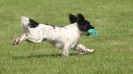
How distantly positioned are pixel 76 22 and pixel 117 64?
1975 mm

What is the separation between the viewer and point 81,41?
53.4 feet

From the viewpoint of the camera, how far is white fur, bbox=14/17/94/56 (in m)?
12.3

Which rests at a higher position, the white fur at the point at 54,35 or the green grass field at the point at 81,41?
the white fur at the point at 54,35

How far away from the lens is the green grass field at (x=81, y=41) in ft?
36.5

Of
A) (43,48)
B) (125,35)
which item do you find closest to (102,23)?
(125,35)

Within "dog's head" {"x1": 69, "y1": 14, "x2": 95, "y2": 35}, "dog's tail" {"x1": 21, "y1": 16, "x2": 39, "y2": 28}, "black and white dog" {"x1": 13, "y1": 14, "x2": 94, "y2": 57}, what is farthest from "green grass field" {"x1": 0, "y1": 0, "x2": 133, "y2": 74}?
"dog's tail" {"x1": 21, "y1": 16, "x2": 39, "y2": 28}

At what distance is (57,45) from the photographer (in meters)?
12.6

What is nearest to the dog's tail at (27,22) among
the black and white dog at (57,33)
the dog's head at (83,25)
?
the black and white dog at (57,33)

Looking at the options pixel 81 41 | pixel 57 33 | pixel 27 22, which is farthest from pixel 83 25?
pixel 81 41

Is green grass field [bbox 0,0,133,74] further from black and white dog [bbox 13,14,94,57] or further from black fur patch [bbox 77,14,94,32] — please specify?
black fur patch [bbox 77,14,94,32]

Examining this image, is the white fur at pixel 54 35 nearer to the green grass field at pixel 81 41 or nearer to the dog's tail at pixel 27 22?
the dog's tail at pixel 27 22

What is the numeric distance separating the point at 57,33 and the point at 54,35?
0.10 meters

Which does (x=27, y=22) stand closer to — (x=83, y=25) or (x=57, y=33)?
(x=57, y=33)

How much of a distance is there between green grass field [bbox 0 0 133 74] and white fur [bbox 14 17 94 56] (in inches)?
13.9
